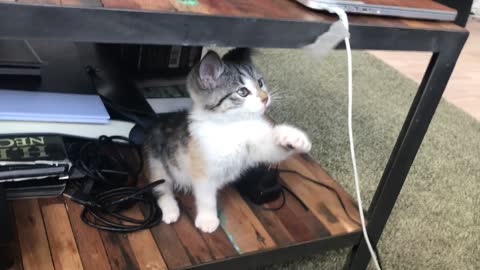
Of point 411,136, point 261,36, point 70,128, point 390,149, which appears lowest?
point 390,149

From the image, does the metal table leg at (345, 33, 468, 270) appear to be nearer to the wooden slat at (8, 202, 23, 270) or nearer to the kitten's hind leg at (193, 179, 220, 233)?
the kitten's hind leg at (193, 179, 220, 233)

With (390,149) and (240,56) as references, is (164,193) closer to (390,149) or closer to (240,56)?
(240,56)

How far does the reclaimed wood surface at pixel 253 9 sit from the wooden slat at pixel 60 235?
1.35 ft

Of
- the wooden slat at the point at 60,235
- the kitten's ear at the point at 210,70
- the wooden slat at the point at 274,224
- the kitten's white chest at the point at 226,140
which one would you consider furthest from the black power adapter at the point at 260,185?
the wooden slat at the point at 60,235

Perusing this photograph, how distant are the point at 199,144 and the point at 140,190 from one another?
0.14 meters

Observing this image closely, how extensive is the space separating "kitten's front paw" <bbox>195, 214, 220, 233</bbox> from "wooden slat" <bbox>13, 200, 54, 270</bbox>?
9.8 inches

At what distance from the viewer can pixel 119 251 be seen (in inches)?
28.5

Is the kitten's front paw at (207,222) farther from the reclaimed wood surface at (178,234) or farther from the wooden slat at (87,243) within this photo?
the wooden slat at (87,243)

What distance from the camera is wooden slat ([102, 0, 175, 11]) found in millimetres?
463

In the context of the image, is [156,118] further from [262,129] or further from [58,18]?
[58,18]

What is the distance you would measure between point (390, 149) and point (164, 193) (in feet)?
2.96

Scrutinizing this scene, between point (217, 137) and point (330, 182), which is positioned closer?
point (217, 137)

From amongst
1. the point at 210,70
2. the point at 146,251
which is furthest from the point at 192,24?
the point at 146,251

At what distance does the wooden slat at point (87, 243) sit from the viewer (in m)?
0.70
